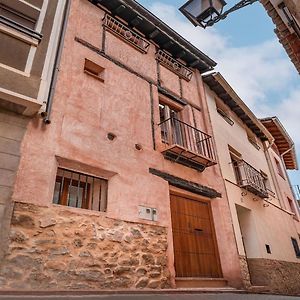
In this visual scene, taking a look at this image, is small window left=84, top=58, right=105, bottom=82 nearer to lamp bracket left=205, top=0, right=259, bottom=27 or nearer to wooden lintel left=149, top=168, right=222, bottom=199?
wooden lintel left=149, top=168, right=222, bottom=199

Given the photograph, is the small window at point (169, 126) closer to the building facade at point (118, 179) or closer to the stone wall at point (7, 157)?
the building facade at point (118, 179)

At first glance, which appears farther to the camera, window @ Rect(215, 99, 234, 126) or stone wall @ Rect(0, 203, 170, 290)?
window @ Rect(215, 99, 234, 126)

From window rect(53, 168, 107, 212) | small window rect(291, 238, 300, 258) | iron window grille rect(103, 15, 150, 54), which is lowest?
small window rect(291, 238, 300, 258)

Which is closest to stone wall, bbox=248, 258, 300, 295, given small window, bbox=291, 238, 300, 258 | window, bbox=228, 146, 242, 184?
small window, bbox=291, 238, 300, 258

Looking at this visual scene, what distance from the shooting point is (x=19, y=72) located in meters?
4.77

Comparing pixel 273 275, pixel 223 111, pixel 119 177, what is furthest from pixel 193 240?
pixel 223 111

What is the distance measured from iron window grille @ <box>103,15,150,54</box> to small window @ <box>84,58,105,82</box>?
Answer: 166 cm

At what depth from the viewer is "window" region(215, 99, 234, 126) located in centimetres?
1132

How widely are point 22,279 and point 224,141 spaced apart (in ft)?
27.1

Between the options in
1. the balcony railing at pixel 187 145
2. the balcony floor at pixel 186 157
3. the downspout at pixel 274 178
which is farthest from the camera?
the downspout at pixel 274 178

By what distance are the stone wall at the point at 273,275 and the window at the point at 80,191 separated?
6240 millimetres

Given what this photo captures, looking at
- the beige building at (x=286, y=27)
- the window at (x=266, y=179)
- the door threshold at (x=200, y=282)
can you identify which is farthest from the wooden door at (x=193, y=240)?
the window at (x=266, y=179)

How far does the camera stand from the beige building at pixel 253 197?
29.4ft

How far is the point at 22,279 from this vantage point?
3686 mm
